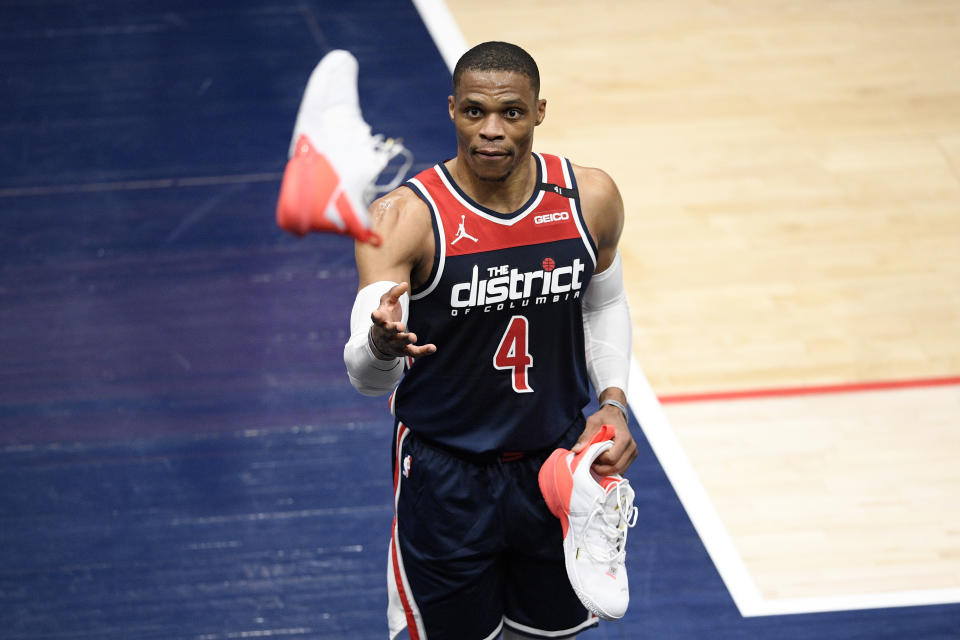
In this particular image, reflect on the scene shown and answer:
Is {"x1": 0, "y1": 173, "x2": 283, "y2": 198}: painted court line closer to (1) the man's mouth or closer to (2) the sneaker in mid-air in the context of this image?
(1) the man's mouth

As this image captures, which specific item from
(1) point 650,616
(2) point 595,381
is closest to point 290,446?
(1) point 650,616

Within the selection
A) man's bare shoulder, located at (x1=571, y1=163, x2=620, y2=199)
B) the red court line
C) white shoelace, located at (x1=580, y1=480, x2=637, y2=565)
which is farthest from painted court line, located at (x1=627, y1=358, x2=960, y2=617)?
man's bare shoulder, located at (x1=571, y1=163, x2=620, y2=199)

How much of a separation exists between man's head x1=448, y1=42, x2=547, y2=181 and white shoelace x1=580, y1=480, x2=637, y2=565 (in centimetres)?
86

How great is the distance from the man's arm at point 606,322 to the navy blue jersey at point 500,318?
0.07 m

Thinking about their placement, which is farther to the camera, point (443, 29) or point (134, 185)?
point (443, 29)

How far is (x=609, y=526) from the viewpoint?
Result: 2834 mm

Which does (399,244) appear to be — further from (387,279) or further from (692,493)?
(692,493)

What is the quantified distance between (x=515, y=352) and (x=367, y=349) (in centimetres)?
44

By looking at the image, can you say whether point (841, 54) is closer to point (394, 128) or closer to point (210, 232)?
point (394, 128)

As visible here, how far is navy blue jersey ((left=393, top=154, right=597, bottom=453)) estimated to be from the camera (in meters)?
2.63

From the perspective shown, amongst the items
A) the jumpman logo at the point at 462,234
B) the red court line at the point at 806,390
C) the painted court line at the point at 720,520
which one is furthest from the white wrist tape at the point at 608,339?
the red court line at the point at 806,390

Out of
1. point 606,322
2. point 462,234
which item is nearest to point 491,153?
point 462,234

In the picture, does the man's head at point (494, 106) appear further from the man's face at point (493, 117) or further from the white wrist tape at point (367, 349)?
the white wrist tape at point (367, 349)

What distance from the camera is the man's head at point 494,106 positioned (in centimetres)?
255
